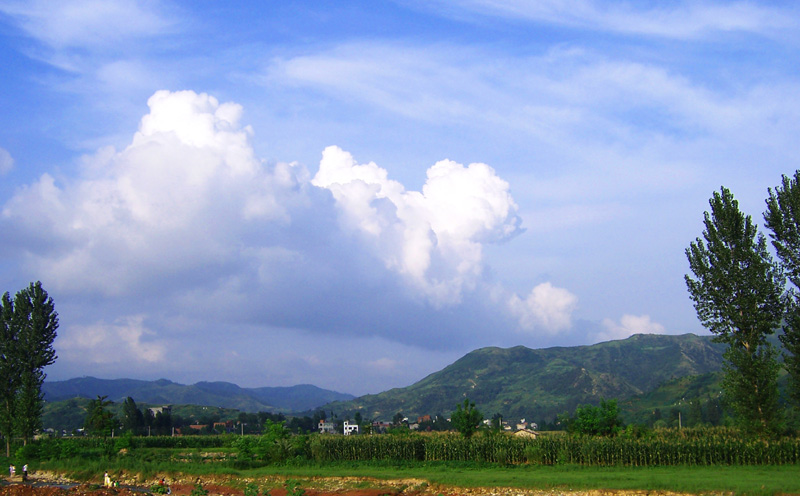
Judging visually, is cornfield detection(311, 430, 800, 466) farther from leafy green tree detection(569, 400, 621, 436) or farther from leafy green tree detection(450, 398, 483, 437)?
leafy green tree detection(569, 400, 621, 436)

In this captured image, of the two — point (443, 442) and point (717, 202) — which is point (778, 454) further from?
point (443, 442)

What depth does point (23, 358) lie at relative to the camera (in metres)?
69.8

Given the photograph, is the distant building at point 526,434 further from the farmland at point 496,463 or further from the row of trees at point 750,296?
the row of trees at point 750,296

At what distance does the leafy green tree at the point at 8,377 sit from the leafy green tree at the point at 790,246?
71.9m

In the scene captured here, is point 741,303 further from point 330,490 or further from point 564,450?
point 330,490

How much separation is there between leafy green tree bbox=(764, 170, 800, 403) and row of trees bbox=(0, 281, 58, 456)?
229ft

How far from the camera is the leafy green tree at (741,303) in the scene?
41500mm

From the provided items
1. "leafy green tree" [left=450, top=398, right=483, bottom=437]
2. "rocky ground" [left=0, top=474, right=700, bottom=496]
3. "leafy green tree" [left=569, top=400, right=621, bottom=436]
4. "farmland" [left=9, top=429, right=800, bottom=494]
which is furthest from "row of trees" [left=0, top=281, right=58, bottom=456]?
"leafy green tree" [left=569, top=400, right=621, bottom=436]

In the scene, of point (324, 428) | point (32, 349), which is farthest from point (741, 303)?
point (324, 428)

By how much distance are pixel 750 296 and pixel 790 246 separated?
4.97 m

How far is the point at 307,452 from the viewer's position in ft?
174

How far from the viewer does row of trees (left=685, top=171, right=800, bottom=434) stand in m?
41.7

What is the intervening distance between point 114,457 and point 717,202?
55997 mm

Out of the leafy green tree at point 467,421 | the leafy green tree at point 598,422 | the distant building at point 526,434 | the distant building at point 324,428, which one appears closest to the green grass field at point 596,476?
the distant building at point 526,434
